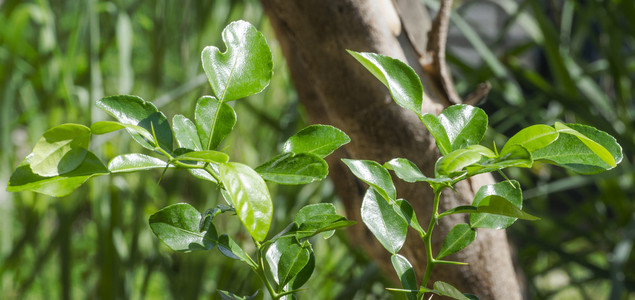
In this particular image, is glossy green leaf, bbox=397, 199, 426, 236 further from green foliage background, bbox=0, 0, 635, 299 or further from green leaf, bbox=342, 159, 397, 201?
green foliage background, bbox=0, 0, 635, 299

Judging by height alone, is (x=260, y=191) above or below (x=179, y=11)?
above

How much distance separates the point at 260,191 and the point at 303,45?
0.73 ft

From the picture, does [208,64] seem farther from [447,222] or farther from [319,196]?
[319,196]

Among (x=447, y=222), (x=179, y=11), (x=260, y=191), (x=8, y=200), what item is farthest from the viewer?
(x=179, y=11)

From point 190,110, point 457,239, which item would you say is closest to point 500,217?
point 457,239

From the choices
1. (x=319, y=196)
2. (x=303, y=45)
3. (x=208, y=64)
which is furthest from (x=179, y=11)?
(x=208, y=64)

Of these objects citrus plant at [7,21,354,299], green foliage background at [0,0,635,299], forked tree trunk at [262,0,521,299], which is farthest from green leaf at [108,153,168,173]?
green foliage background at [0,0,635,299]

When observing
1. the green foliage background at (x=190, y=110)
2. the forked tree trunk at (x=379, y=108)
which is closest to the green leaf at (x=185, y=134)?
the forked tree trunk at (x=379, y=108)

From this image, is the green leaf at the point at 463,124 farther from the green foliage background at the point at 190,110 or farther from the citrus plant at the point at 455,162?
the green foliage background at the point at 190,110

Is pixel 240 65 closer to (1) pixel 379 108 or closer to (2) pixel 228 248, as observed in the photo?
(2) pixel 228 248

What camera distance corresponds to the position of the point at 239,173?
0.11 metres

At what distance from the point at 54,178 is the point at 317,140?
6cm

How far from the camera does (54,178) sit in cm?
13

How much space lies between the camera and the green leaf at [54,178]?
0.12 metres
